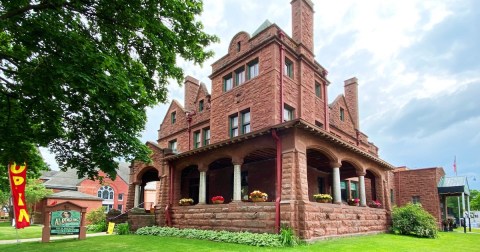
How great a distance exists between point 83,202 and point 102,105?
125ft

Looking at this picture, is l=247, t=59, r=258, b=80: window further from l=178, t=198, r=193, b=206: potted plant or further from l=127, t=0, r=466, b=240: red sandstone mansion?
l=178, t=198, r=193, b=206: potted plant

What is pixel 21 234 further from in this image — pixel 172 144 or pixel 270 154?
pixel 270 154

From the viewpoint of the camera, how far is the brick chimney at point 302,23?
67.0ft

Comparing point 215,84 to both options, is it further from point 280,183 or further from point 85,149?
point 85,149

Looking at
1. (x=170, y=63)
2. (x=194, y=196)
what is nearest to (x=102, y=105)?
(x=170, y=63)

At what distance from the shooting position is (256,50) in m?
19.5

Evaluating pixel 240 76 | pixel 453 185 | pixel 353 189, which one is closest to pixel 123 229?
pixel 240 76

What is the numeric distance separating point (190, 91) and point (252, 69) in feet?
31.5

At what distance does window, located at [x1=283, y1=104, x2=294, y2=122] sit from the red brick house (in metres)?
0.07

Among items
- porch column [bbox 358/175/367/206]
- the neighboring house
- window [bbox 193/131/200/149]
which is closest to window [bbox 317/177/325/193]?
porch column [bbox 358/175/367/206]

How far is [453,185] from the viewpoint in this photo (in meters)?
27.4

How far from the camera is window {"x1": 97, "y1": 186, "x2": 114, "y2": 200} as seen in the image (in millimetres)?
50500

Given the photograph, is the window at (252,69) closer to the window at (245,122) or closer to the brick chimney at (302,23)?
the window at (245,122)

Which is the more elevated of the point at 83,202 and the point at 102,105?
the point at 102,105
